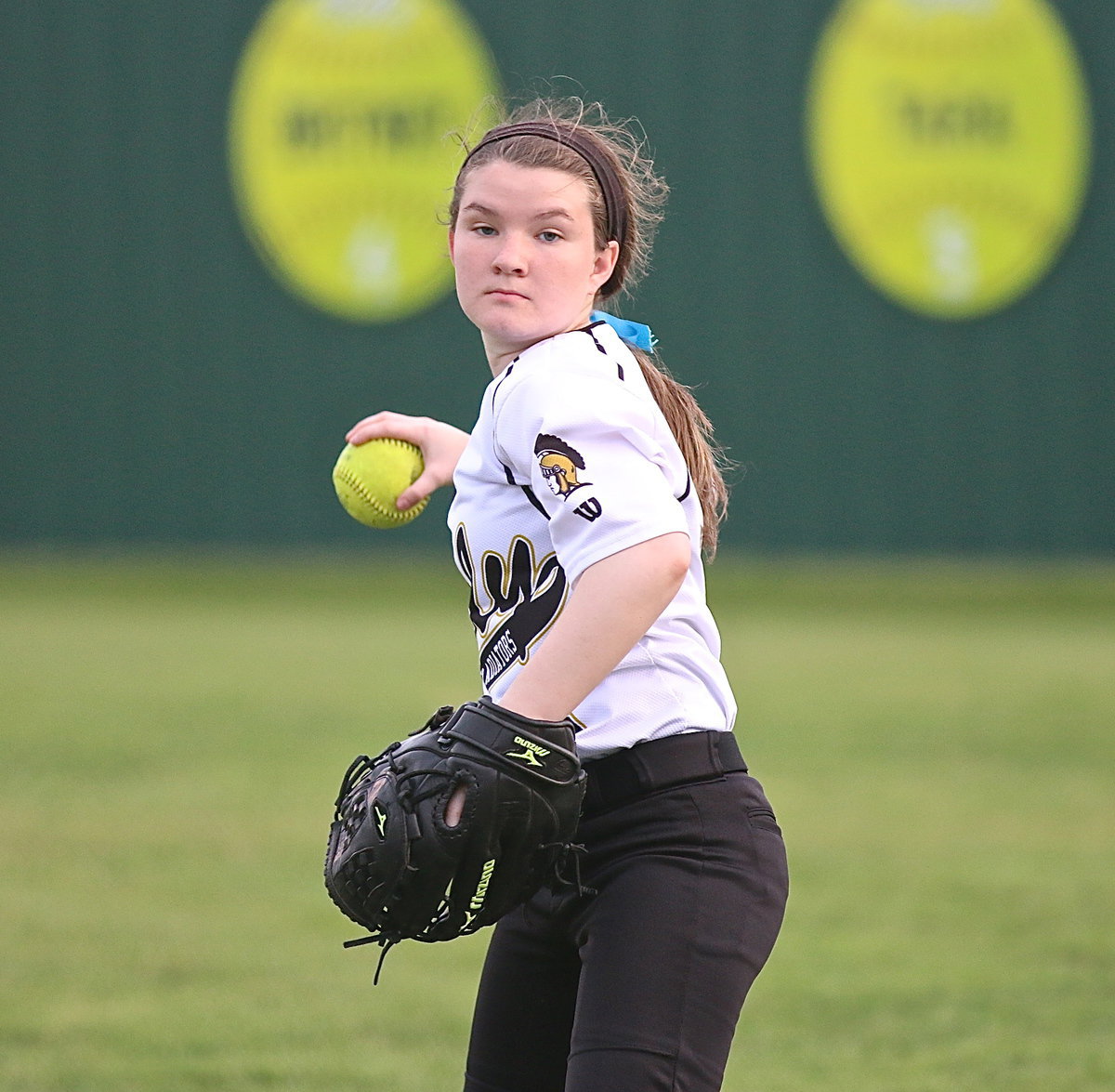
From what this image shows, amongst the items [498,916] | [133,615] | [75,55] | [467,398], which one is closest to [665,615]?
[498,916]

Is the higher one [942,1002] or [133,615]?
[942,1002]

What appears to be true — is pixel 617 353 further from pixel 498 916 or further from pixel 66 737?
pixel 66 737

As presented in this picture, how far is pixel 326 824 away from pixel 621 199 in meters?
4.22

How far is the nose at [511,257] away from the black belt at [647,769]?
0.58 metres

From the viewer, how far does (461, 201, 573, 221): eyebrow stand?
2.13 m

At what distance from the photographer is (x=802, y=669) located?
32.3 ft

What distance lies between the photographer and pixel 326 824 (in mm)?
6117

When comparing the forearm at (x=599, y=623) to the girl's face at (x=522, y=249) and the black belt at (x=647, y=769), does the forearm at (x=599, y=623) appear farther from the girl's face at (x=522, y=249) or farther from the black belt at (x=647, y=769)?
the girl's face at (x=522, y=249)

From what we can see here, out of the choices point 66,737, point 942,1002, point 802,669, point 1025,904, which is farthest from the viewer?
point 802,669

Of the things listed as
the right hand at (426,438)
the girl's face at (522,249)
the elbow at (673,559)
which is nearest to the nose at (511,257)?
the girl's face at (522,249)

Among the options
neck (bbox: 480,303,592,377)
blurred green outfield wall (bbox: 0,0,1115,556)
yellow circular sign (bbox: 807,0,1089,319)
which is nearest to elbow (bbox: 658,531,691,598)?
neck (bbox: 480,303,592,377)

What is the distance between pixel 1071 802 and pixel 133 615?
710 centimetres

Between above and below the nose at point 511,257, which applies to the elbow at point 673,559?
below

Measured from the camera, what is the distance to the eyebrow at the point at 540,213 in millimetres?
2133
